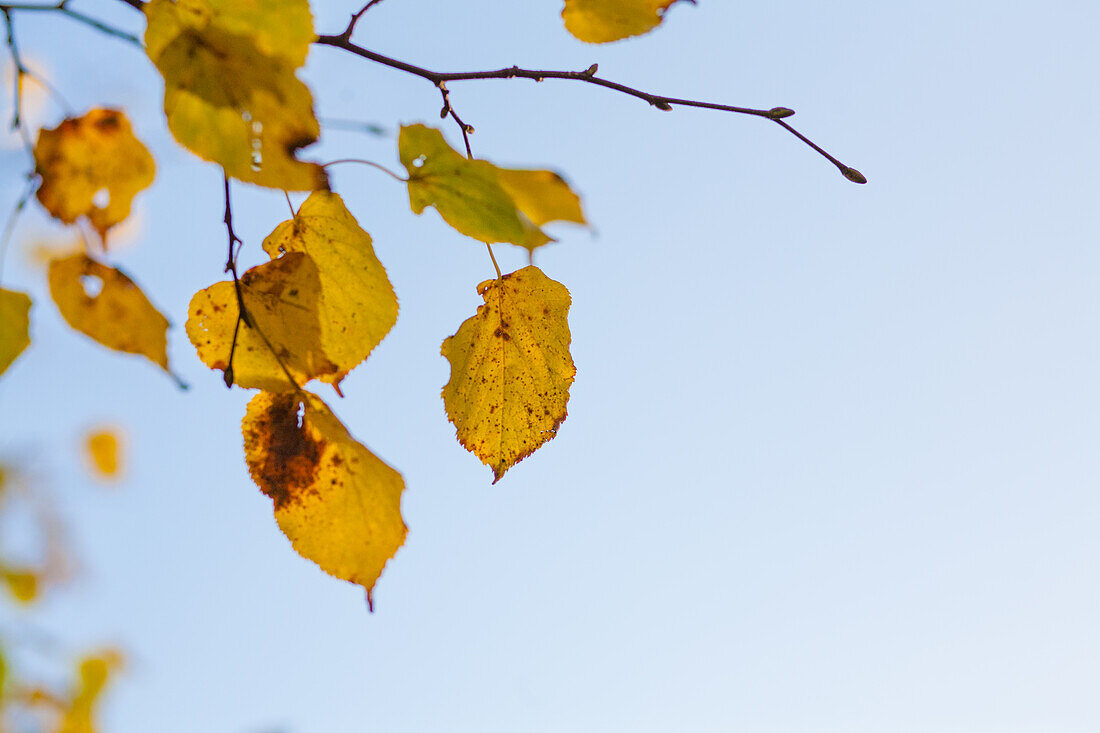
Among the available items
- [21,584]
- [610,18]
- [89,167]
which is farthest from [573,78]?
[21,584]

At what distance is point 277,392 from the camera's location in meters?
0.42

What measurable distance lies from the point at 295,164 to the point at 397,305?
124 millimetres

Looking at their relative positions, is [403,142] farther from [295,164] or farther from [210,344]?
[210,344]

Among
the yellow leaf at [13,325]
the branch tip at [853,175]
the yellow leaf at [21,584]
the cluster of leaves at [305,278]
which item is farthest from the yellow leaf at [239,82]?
the yellow leaf at [21,584]

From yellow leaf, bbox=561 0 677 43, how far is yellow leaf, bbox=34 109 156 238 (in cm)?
24

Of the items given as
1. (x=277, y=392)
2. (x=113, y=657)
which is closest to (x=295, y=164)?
(x=277, y=392)

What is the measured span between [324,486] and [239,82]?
0.69ft

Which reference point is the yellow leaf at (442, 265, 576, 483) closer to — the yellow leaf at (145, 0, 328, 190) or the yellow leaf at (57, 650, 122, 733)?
the yellow leaf at (145, 0, 328, 190)

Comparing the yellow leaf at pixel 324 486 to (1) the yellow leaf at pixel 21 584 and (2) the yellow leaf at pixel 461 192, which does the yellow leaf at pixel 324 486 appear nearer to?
(2) the yellow leaf at pixel 461 192

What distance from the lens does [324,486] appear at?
1.39 ft

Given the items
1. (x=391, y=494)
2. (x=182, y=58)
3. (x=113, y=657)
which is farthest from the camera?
(x=113, y=657)

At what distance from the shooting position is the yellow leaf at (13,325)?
1.20 feet

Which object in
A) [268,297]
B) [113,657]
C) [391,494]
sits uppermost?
[268,297]

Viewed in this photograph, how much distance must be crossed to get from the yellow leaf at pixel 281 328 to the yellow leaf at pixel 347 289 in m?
0.02
